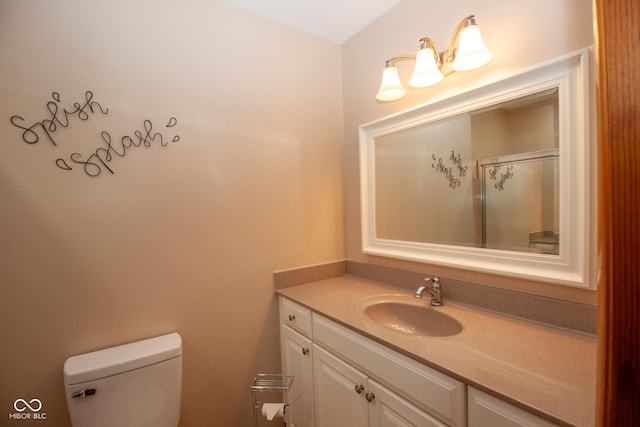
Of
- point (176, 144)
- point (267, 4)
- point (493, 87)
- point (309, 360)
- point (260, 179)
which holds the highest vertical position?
point (267, 4)

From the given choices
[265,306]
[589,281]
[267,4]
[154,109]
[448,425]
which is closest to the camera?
[448,425]

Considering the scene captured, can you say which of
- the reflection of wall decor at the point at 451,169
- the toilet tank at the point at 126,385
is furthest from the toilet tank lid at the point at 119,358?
the reflection of wall decor at the point at 451,169

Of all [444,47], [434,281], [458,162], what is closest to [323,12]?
[444,47]

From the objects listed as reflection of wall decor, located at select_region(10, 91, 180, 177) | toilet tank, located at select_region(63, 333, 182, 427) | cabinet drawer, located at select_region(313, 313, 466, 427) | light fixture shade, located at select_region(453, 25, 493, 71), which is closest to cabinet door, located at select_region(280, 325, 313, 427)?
cabinet drawer, located at select_region(313, 313, 466, 427)

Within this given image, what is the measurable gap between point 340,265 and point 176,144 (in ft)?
4.11

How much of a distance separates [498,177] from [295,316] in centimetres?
120

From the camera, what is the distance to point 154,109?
4.27 ft

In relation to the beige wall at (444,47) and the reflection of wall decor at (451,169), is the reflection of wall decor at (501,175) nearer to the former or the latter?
the reflection of wall decor at (451,169)

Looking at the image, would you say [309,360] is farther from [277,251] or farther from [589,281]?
[589,281]

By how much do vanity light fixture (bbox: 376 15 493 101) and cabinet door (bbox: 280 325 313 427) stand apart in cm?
139

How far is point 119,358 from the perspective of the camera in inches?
44.0

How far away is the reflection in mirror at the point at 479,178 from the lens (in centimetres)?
105

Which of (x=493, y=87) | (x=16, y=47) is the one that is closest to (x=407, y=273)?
(x=493, y=87)

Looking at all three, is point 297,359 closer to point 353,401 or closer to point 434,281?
point 353,401
